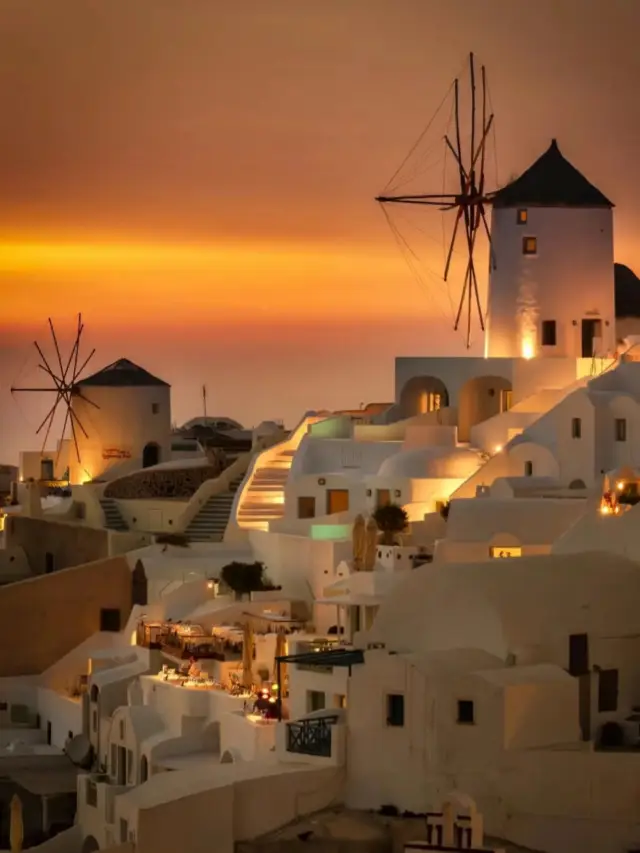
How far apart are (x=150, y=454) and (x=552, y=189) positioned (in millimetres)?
9388

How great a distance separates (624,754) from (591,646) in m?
1.76

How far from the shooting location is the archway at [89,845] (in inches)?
1468

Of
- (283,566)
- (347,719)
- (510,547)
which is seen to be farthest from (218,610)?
(347,719)

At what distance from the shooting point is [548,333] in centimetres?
4634

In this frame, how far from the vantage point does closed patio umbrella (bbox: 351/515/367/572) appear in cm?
4163

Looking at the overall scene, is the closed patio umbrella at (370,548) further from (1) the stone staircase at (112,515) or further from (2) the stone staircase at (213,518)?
(1) the stone staircase at (112,515)

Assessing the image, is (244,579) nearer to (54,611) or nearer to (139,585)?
(139,585)

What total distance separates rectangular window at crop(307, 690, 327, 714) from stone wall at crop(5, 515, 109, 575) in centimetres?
1180

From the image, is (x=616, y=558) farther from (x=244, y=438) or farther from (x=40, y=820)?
(x=244, y=438)

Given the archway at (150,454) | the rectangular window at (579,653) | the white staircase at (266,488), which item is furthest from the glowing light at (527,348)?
the rectangular window at (579,653)

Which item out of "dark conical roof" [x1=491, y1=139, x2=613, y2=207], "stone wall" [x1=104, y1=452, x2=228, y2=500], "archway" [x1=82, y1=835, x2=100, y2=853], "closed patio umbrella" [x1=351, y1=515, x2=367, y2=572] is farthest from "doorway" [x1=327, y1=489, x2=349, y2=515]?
"archway" [x1=82, y1=835, x2=100, y2=853]

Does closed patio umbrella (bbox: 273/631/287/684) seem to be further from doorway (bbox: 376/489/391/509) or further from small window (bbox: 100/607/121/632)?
small window (bbox: 100/607/121/632)

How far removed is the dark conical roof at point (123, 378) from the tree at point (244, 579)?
9.74 meters

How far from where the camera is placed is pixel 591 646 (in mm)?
35156
